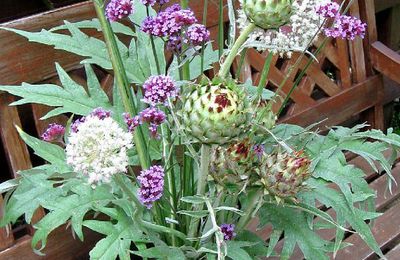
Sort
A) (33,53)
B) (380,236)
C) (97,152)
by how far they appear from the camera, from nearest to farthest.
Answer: (97,152)
(33,53)
(380,236)

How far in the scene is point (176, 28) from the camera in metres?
1.31

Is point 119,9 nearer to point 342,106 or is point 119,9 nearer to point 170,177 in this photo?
point 170,177

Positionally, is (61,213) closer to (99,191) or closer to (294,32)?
(99,191)

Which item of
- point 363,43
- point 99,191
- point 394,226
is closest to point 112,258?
point 99,191

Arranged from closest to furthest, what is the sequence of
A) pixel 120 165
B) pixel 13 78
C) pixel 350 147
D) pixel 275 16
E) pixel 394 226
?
pixel 120 165 → pixel 275 16 → pixel 350 147 → pixel 13 78 → pixel 394 226

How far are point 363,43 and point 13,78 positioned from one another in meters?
1.55

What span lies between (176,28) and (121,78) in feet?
0.74

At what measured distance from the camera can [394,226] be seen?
7.44ft

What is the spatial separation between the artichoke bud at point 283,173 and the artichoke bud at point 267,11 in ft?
0.90

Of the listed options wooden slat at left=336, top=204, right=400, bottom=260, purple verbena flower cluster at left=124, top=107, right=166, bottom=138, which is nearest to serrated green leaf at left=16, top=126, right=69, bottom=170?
purple verbena flower cluster at left=124, top=107, right=166, bottom=138

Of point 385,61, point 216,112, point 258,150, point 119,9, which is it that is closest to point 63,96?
point 119,9

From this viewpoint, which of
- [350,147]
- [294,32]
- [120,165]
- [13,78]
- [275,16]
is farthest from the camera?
[13,78]

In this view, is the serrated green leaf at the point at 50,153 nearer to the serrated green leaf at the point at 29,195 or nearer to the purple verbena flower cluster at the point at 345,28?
the serrated green leaf at the point at 29,195

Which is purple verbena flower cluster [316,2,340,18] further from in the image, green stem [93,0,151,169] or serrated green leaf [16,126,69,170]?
serrated green leaf [16,126,69,170]
